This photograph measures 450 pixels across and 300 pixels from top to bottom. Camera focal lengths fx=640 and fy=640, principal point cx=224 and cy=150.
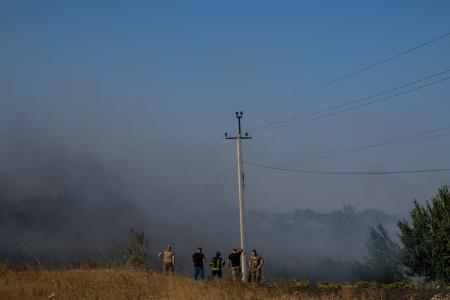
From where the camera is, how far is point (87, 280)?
1758 cm

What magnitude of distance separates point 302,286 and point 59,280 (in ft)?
27.9

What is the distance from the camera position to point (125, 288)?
16359 millimetres

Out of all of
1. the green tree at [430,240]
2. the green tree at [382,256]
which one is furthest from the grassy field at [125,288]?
the green tree at [382,256]

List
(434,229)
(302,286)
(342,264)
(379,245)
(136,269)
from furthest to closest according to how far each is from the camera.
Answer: (342,264) < (379,245) < (434,229) < (302,286) < (136,269)

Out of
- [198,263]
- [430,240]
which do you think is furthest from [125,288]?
[430,240]

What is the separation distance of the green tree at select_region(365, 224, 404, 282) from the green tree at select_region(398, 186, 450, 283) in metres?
8.67

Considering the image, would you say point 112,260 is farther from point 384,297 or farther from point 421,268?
point 421,268

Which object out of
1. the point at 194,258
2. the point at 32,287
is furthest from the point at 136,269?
the point at 194,258

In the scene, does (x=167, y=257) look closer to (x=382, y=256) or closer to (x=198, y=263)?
(x=198, y=263)

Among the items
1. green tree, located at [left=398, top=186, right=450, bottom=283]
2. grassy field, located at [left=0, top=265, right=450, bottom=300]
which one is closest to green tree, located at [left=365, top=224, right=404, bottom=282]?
green tree, located at [left=398, top=186, right=450, bottom=283]

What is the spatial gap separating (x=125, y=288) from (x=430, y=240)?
5188cm

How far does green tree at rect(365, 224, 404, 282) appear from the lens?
77.7 meters

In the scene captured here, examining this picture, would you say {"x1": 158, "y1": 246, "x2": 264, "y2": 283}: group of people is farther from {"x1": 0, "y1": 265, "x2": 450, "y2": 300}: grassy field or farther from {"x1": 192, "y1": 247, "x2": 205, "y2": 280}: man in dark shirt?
{"x1": 0, "y1": 265, "x2": 450, "y2": 300}: grassy field

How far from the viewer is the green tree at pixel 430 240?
6125 centimetres
